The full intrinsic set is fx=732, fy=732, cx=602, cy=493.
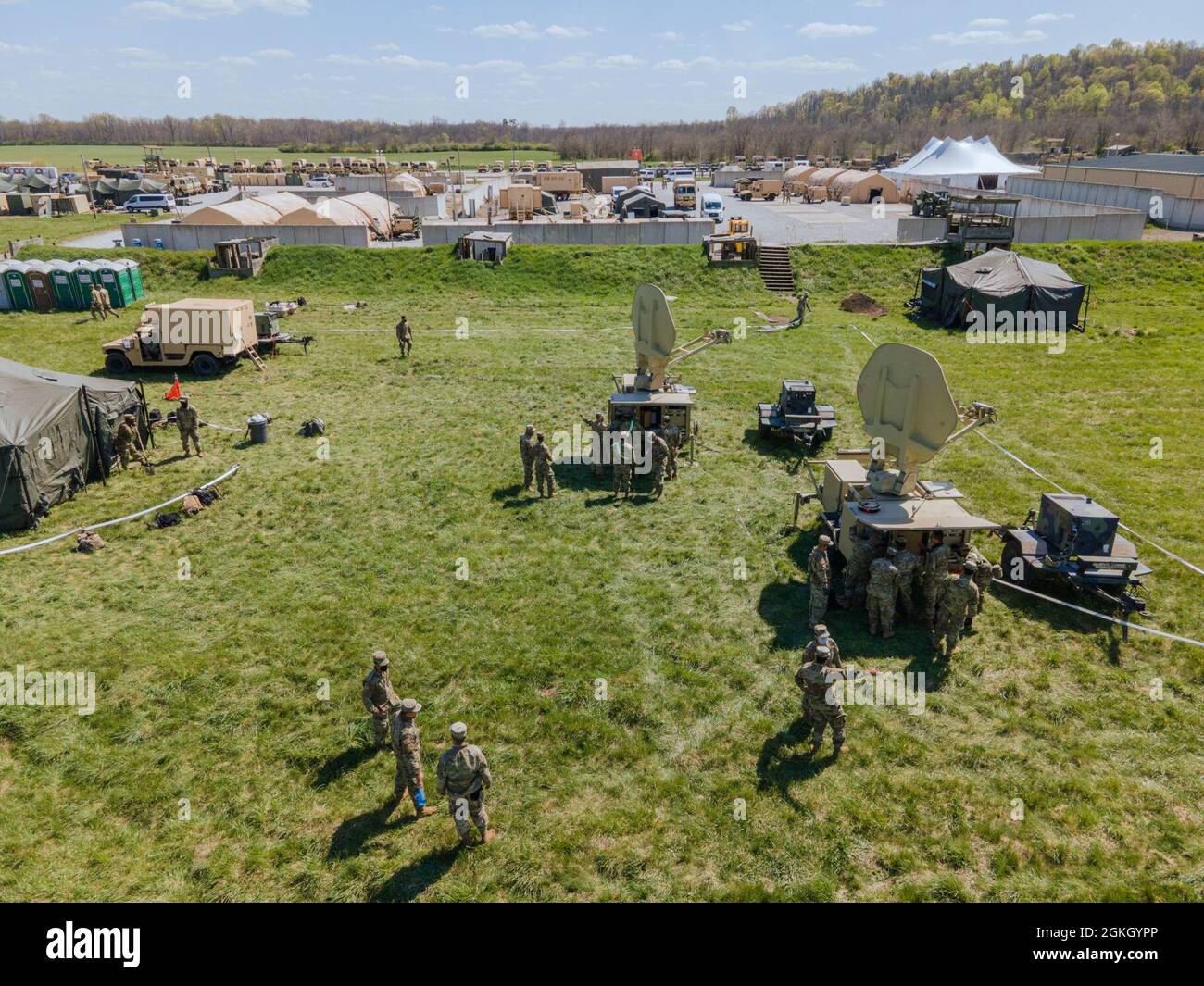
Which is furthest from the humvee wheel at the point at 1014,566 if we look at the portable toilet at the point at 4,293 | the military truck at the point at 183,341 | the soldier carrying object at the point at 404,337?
the portable toilet at the point at 4,293

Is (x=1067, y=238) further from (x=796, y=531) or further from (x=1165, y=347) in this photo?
(x=796, y=531)

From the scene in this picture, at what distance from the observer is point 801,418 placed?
2005 cm

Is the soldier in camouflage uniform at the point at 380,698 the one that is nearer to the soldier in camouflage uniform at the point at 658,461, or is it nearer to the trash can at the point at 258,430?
the soldier in camouflage uniform at the point at 658,461

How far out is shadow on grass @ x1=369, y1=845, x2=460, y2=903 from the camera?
8148mm

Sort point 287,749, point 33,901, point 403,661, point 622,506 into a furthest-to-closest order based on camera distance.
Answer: point 622,506 → point 403,661 → point 287,749 → point 33,901

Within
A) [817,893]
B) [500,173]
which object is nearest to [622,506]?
[817,893]

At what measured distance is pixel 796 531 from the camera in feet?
52.6

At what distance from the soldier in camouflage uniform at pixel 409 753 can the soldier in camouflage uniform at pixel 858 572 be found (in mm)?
7903

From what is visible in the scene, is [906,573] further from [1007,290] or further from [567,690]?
[1007,290]

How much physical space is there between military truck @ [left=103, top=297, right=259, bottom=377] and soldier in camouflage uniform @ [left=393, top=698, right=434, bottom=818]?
873 inches

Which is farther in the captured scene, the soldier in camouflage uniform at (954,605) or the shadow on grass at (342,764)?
the soldier in camouflage uniform at (954,605)

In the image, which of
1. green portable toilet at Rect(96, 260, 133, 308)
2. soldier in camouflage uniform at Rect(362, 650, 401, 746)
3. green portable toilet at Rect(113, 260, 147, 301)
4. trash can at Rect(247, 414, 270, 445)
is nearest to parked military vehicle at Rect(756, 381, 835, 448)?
soldier in camouflage uniform at Rect(362, 650, 401, 746)

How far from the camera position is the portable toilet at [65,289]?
113 ft

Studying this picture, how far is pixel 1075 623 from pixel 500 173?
328 feet
